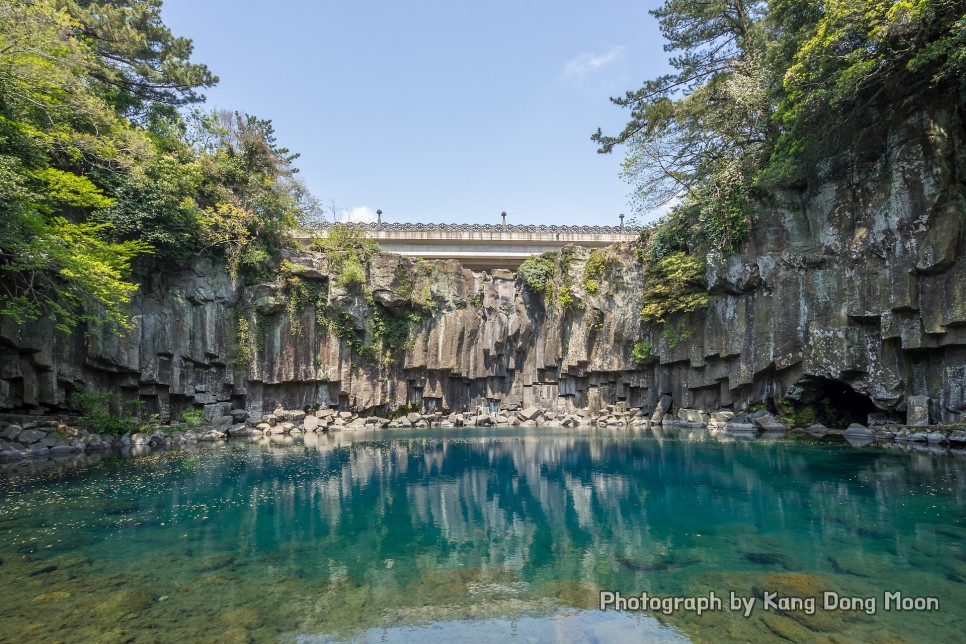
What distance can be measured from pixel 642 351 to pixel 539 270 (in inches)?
356

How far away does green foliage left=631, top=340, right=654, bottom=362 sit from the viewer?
29.6 metres

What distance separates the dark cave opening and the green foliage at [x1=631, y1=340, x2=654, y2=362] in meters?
8.33

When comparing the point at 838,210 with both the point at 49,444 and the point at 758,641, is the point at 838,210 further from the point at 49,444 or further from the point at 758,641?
the point at 49,444

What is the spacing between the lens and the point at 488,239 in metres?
38.6

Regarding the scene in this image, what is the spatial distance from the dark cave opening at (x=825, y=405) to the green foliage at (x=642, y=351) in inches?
328

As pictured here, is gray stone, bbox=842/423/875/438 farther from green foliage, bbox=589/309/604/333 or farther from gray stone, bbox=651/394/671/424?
green foliage, bbox=589/309/604/333

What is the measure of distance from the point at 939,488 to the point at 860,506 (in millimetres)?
2636

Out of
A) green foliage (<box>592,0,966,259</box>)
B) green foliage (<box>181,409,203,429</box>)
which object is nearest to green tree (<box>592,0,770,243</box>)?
green foliage (<box>592,0,966,259</box>)

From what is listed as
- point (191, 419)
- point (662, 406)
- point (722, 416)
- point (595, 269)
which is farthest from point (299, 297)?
point (722, 416)

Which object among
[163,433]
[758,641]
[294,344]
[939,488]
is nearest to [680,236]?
[939,488]

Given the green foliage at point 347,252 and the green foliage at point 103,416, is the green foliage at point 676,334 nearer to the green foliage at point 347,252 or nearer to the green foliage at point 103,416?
the green foliage at point 347,252

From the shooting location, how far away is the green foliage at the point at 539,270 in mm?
34241

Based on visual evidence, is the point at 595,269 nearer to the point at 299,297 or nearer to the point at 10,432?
the point at 299,297

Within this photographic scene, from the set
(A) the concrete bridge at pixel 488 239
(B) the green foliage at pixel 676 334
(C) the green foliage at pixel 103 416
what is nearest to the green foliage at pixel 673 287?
(B) the green foliage at pixel 676 334
